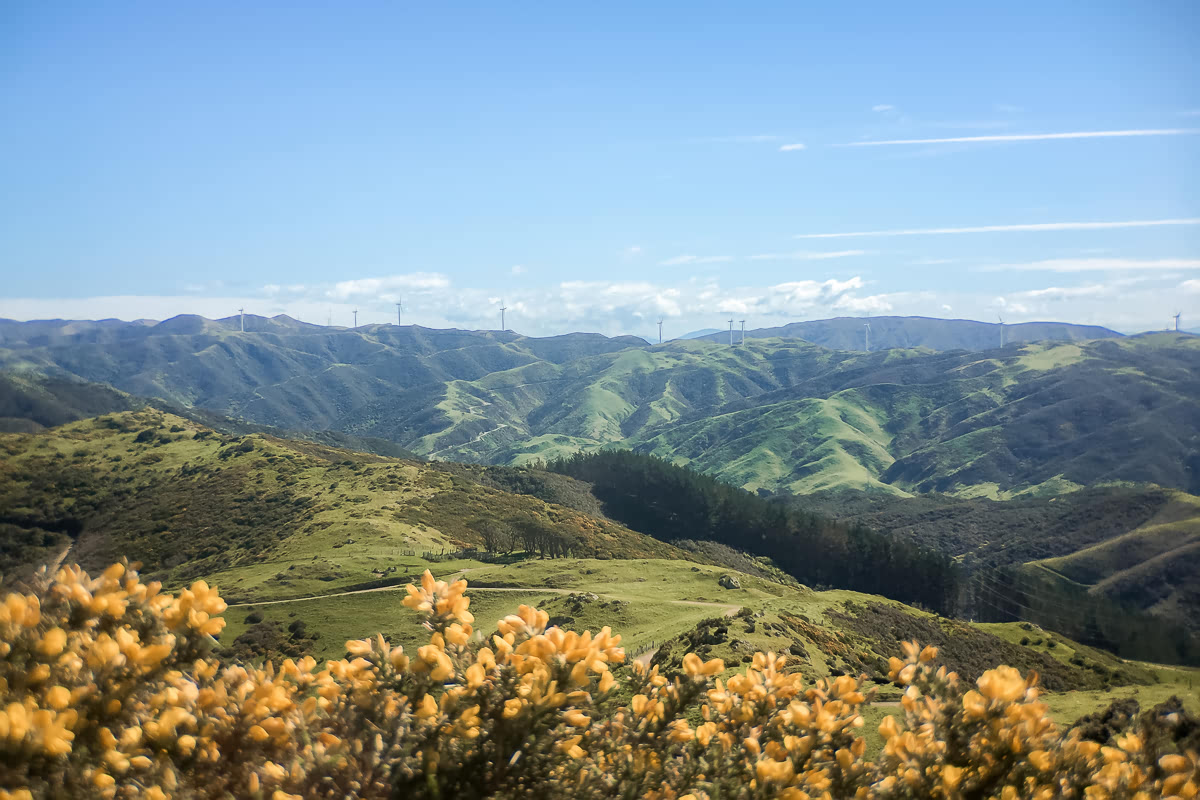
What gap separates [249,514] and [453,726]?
106 meters

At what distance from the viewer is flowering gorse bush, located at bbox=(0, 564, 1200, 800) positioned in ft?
11.3

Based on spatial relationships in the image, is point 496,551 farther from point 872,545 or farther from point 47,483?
point 47,483

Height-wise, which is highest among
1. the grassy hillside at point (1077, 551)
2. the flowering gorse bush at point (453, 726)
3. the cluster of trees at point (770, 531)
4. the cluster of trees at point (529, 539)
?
the flowering gorse bush at point (453, 726)

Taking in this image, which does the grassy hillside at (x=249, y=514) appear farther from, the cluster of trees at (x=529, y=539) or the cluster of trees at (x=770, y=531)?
the cluster of trees at (x=770, y=531)

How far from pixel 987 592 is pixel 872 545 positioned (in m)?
18.2

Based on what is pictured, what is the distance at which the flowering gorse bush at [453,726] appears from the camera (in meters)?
3.45

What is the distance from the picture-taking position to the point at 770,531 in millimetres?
124625

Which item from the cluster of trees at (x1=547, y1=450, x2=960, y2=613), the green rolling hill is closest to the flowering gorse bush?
the green rolling hill

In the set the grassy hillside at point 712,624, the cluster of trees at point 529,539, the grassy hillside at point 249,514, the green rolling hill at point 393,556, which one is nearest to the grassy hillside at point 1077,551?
the green rolling hill at point 393,556

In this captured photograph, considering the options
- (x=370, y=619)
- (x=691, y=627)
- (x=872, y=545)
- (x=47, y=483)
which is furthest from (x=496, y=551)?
(x=47, y=483)

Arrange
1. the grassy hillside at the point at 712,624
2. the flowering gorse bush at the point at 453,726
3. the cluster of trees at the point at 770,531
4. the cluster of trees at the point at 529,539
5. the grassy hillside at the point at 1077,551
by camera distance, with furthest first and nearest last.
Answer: the grassy hillside at the point at 1077,551, the cluster of trees at the point at 770,531, the cluster of trees at the point at 529,539, the grassy hillside at the point at 712,624, the flowering gorse bush at the point at 453,726

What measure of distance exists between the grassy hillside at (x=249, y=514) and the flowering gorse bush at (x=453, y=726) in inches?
2546

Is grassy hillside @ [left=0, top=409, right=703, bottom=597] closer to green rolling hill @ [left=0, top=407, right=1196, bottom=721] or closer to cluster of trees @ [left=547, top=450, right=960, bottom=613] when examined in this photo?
green rolling hill @ [left=0, top=407, right=1196, bottom=721]

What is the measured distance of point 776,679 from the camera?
195 inches
